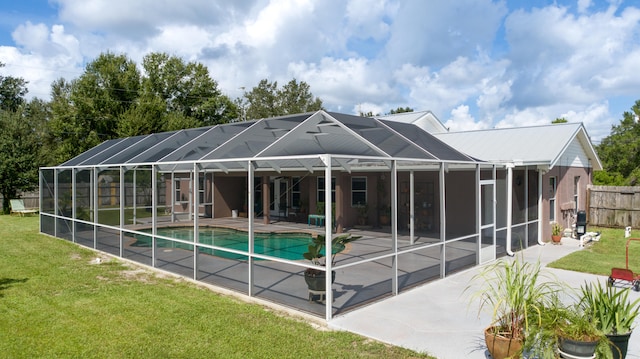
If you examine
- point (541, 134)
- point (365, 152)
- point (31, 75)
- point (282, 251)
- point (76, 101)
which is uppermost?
point (31, 75)

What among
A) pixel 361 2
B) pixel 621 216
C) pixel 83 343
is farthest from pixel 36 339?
pixel 621 216

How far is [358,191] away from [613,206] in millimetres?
9379

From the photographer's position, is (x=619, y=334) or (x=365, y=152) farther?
(x=365, y=152)

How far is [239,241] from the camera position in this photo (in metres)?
14.3

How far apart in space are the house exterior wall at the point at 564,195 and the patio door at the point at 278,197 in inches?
428

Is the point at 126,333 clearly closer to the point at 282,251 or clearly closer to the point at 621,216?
the point at 282,251

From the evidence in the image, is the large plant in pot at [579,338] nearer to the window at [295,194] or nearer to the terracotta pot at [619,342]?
the terracotta pot at [619,342]

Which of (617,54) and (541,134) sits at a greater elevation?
(617,54)

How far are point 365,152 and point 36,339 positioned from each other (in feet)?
18.5

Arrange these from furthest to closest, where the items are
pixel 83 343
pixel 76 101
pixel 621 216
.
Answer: pixel 76 101
pixel 621 216
pixel 83 343

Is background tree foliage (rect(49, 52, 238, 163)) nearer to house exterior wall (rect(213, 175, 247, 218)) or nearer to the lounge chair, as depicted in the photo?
the lounge chair

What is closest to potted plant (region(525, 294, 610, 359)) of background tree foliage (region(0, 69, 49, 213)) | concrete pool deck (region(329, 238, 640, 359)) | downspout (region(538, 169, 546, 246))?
concrete pool deck (region(329, 238, 640, 359))

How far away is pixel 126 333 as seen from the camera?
5637 millimetres

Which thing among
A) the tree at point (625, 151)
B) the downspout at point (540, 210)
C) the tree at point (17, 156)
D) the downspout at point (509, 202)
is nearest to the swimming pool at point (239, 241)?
the downspout at point (509, 202)
